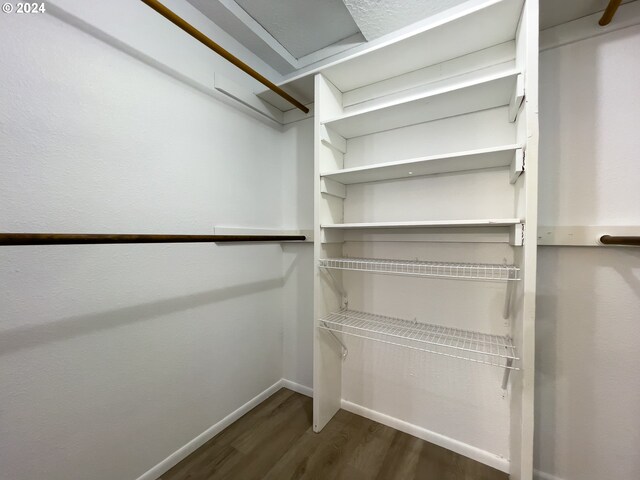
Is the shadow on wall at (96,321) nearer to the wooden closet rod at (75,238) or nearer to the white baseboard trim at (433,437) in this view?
the wooden closet rod at (75,238)

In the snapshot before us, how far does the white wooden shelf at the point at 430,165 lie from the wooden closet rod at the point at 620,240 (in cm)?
48

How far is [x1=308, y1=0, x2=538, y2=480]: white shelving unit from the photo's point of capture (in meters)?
1.03

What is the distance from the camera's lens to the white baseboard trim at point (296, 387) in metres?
1.83

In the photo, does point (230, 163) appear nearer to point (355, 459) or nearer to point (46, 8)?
point (46, 8)

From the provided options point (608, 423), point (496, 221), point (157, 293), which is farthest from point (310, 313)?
point (608, 423)

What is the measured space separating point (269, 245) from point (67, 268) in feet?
3.53

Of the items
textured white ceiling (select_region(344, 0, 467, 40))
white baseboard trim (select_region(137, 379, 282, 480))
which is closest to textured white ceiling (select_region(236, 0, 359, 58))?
textured white ceiling (select_region(344, 0, 467, 40))

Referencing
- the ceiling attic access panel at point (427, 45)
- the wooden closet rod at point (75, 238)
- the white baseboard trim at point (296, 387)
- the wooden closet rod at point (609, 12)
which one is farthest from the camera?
the white baseboard trim at point (296, 387)

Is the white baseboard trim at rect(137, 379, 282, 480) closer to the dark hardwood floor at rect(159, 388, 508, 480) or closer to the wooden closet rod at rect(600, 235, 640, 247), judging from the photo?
the dark hardwood floor at rect(159, 388, 508, 480)

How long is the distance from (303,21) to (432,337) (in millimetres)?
1976

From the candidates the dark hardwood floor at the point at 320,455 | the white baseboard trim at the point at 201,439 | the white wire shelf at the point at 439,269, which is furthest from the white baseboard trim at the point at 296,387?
the white wire shelf at the point at 439,269

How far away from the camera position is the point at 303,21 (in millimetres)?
1473

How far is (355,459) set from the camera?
131 cm

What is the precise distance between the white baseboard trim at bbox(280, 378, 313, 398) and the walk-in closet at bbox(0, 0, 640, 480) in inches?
6.4
